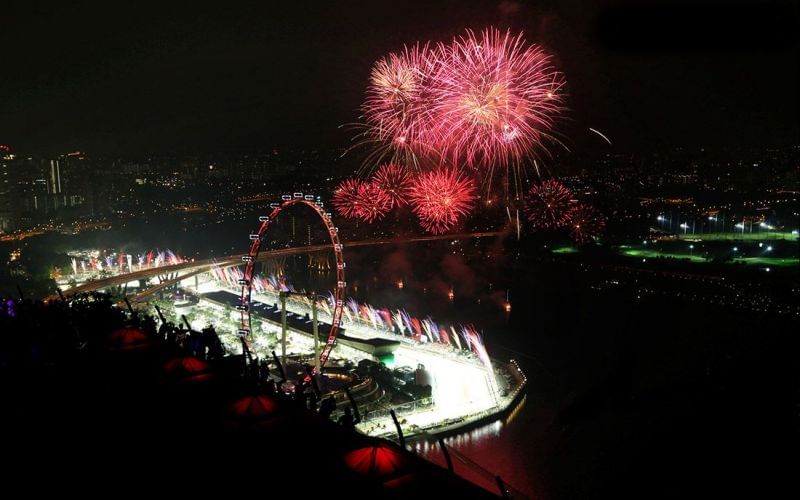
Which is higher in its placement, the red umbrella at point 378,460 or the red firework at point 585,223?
the red umbrella at point 378,460

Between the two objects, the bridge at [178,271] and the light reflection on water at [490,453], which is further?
the bridge at [178,271]

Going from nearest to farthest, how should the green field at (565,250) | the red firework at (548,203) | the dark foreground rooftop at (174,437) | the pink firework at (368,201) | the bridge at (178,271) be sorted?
the dark foreground rooftop at (174,437), the pink firework at (368,201), the bridge at (178,271), the red firework at (548,203), the green field at (565,250)

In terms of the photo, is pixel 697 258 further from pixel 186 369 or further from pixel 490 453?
pixel 186 369

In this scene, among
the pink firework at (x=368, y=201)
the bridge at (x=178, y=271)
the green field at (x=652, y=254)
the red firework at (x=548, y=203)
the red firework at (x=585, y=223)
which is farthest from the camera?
the red firework at (x=585, y=223)

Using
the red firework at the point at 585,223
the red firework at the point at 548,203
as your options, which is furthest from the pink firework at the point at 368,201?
the red firework at the point at 585,223

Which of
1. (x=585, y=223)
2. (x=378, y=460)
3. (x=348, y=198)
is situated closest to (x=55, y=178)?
(x=585, y=223)

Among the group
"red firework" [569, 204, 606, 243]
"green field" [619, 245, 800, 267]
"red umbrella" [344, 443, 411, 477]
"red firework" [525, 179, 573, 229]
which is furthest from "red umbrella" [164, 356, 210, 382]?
"red firework" [569, 204, 606, 243]

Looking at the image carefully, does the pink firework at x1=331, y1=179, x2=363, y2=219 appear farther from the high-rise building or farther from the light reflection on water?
the high-rise building

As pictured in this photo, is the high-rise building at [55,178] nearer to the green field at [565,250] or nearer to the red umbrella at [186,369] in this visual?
the green field at [565,250]
